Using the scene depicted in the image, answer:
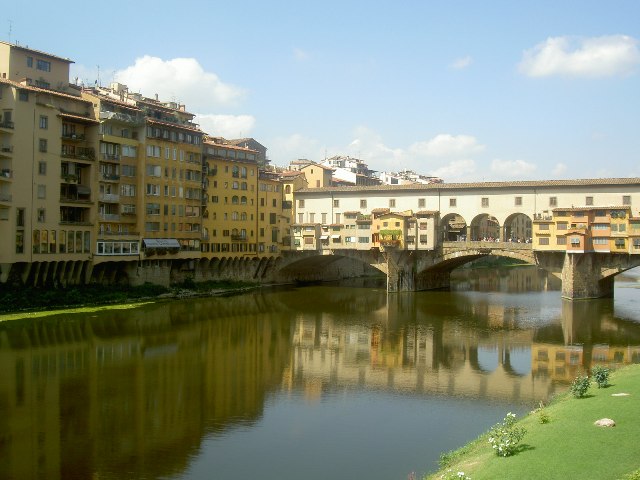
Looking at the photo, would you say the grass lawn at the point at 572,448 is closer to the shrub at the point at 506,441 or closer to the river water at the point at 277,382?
the shrub at the point at 506,441

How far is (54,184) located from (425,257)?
31.5m

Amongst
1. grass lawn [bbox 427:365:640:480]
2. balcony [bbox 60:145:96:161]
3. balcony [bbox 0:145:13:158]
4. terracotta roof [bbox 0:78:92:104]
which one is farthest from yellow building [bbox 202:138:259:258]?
grass lawn [bbox 427:365:640:480]

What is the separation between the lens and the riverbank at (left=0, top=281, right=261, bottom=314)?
3981cm

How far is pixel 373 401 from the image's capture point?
929 inches

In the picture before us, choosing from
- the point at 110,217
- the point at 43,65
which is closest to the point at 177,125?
the point at 110,217

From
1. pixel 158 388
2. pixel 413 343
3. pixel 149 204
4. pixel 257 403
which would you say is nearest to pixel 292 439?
pixel 257 403

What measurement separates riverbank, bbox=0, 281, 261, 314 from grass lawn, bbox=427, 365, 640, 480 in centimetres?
3120

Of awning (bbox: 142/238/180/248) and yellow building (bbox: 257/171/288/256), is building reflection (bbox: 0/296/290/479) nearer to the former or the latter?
awning (bbox: 142/238/180/248)

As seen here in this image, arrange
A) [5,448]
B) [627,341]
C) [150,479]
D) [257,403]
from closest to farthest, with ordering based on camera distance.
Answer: [150,479] < [5,448] < [257,403] < [627,341]

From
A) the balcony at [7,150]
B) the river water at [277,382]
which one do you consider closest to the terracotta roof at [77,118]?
the balcony at [7,150]

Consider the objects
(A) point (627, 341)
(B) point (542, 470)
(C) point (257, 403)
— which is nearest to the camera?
(B) point (542, 470)

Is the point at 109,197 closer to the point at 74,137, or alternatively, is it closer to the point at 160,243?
the point at 74,137

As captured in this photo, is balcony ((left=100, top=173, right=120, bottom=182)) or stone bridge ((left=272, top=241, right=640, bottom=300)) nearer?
balcony ((left=100, top=173, right=120, bottom=182))

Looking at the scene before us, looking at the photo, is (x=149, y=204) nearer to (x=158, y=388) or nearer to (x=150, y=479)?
(x=158, y=388)
